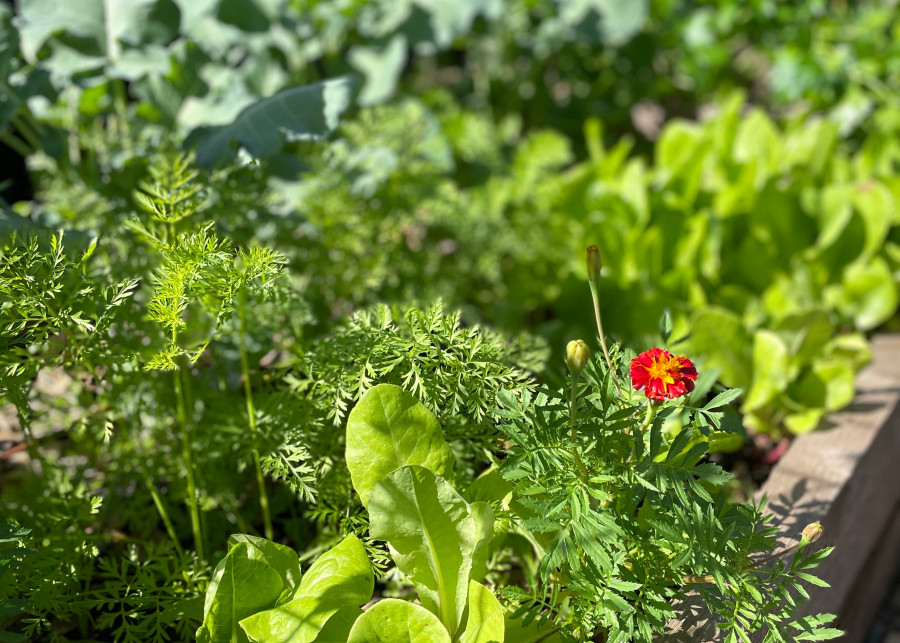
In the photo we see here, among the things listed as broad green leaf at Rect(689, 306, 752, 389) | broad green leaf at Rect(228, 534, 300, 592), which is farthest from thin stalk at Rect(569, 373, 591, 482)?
broad green leaf at Rect(689, 306, 752, 389)

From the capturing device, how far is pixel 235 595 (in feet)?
2.70

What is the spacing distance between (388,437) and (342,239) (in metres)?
0.74

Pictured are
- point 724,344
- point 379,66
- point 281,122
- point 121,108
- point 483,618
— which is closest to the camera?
point 483,618

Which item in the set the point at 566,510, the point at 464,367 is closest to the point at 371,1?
the point at 464,367

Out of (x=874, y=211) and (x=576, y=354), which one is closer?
(x=576, y=354)

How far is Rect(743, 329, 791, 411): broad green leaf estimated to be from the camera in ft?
4.71

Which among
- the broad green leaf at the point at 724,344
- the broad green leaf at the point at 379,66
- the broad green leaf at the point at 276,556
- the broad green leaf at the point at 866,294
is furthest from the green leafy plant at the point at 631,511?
the broad green leaf at the point at 379,66

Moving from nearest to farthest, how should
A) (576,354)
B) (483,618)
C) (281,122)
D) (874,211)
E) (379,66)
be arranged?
(576,354)
(483,618)
(281,122)
(874,211)
(379,66)

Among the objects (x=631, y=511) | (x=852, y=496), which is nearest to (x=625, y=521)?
(x=631, y=511)

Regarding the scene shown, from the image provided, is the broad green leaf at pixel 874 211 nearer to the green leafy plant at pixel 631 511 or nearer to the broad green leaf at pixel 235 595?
the green leafy plant at pixel 631 511

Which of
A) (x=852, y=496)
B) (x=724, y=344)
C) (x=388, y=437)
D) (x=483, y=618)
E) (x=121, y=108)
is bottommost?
(x=852, y=496)

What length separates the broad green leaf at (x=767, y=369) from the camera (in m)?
1.44

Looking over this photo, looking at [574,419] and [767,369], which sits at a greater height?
[574,419]

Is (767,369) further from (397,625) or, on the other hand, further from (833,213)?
(397,625)
